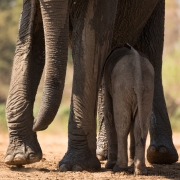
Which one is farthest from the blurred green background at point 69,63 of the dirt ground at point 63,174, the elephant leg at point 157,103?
the dirt ground at point 63,174

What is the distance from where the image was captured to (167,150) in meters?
7.48

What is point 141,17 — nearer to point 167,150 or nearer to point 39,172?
point 167,150

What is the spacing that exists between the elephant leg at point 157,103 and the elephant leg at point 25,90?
1.56 m

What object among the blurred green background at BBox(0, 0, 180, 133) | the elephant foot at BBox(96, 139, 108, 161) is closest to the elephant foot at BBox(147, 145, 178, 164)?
the elephant foot at BBox(96, 139, 108, 161)

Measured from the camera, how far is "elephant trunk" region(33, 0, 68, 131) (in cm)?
570

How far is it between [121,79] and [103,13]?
0.60 metres

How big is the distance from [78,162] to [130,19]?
1.82 meters

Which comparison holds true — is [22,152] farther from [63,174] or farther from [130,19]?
[130,19]

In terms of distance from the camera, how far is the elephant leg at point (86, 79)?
6.14 meters

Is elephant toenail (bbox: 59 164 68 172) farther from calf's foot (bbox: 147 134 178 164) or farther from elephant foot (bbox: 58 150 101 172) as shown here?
calf's foot (bbox: 147 134 178 164)

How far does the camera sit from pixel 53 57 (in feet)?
19.3

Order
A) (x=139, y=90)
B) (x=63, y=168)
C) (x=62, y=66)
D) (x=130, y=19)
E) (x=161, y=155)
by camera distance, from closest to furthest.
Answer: (x=62, y=66), (x=139, y=90), (x=63, y=168), (x=130, y=19), (x=161, y=155)

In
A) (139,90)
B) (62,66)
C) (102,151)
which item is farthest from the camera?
(102,151)

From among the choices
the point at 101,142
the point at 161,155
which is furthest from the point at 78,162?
the point at 101,142
